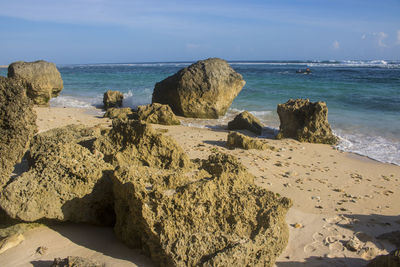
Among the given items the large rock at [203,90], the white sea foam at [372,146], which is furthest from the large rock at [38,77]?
the white sea foam at [372,146]

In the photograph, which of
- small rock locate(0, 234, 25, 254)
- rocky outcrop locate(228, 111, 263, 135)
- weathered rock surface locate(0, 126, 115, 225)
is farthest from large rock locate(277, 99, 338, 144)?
small rock locate(0, 234, 25, 254)

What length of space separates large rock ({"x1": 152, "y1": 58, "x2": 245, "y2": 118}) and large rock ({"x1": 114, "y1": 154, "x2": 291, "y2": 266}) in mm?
7189

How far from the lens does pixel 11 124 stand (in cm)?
285

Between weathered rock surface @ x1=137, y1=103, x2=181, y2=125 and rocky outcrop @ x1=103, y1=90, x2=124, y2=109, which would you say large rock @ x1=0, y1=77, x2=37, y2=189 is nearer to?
weathered rock surface @ x1=137, y1=103, x2=181, y2=125

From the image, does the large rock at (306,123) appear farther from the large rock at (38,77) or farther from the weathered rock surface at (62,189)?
the large rock at (38,77)

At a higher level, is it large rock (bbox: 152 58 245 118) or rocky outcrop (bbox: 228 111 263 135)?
large rock (bbox: 152 58 245 118)

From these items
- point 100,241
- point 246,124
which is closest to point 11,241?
point 100,241

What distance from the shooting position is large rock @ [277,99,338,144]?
7.48 metres

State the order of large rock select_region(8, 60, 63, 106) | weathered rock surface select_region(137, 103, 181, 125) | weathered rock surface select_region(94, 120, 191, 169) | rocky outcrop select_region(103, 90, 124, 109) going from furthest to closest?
rocky outcrop select_region(103, 90, 124, 109)
large rock select_region(8, 60, 63, 106)
weathered rock surface select_region(137, 103, 181, 125)
weathered rock surface select_region(94, 120, 191, 169)

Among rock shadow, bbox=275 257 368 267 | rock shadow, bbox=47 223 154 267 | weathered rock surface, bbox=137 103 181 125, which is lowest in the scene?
rock shadow, bbox=275 257 368 267

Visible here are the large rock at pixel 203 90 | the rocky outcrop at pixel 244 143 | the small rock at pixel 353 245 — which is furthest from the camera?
the large rock at pixel 203 90

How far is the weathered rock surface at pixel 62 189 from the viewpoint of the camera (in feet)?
8.98

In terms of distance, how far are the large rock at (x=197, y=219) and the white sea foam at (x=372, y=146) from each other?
448cm

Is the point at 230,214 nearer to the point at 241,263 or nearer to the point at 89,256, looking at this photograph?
the point at 241,263
